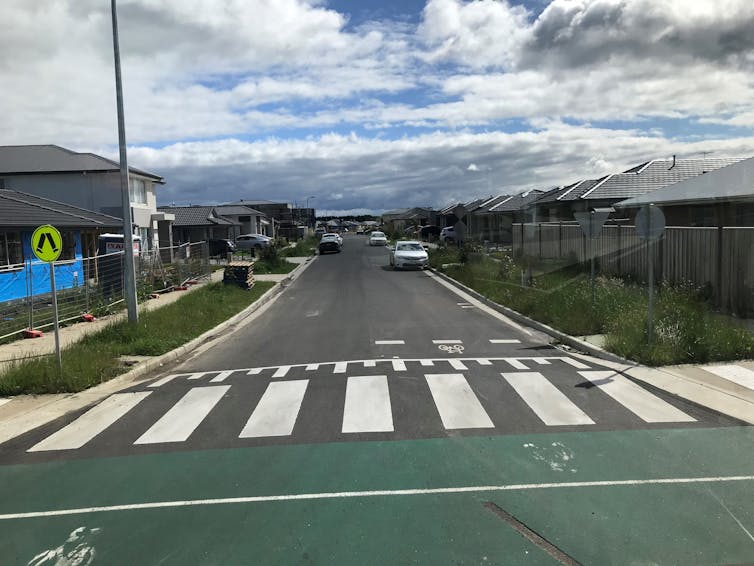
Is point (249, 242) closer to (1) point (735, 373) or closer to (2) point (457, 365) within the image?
(2) point (457, 365)

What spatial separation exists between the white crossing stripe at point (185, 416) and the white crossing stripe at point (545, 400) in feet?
13.4

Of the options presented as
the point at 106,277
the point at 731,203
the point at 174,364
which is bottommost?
the point at 174,364

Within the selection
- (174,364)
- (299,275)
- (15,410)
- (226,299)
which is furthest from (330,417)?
(299,275)

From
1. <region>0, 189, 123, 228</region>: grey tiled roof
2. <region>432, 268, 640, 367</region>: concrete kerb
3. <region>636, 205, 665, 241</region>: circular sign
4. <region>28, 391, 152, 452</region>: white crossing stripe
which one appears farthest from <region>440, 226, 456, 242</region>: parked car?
<region>28, 391, 152, 452</region>: white crossing stripe

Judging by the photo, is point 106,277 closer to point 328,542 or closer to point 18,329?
point 18,329

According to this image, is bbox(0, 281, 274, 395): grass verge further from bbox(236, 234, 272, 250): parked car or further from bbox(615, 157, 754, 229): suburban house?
bbox(236, 234, 272, 250): parked car

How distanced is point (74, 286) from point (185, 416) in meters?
10.7

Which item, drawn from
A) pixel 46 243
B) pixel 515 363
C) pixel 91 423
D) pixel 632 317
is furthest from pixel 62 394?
pixel 632 317

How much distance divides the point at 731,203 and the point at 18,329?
62.7ft

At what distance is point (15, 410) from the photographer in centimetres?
867

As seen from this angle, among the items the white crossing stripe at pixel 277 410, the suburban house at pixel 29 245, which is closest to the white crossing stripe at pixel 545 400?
the white crossing stripe at pixel 277 410

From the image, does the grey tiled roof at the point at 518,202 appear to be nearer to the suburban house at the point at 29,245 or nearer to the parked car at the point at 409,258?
the parked car at the point at 409,258

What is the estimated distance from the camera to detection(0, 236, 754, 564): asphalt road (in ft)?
15.0

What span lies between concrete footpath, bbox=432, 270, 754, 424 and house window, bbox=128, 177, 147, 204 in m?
32.4
